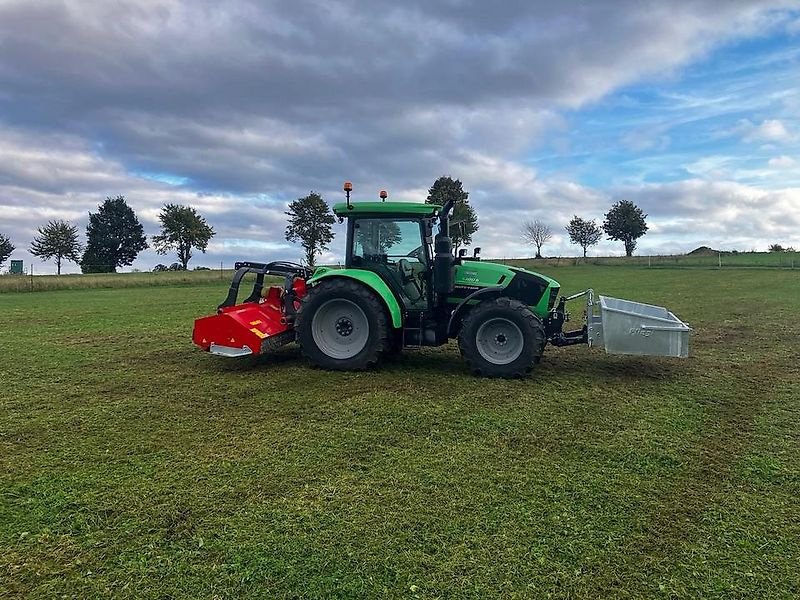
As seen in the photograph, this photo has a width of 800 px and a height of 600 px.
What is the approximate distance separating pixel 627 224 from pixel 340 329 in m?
70.2

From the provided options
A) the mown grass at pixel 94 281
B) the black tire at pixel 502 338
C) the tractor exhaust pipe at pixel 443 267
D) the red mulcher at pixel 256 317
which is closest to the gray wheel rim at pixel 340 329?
the red mulcher at pixel 256 317

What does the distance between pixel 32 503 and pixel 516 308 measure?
506cm

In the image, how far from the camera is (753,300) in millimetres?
17359

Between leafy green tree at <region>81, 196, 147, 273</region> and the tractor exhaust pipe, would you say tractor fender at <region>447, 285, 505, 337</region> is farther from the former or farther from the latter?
leafy green tree at <region>81, 196, 147, 273</region>

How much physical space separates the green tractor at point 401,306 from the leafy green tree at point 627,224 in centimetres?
6856

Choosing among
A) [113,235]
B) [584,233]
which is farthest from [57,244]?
[584,233]

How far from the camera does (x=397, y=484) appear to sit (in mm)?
4051

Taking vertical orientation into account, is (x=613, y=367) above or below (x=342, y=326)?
below

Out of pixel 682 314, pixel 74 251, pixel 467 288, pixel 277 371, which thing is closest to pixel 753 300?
pixel 682 314

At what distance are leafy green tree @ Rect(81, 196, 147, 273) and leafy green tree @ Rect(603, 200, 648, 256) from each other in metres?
55.6

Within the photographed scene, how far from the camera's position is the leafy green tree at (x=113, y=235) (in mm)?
62719

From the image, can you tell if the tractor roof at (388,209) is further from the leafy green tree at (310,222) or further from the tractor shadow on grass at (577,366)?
the leafy green tree at (310,222)

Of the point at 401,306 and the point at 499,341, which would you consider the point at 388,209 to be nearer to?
the point at 401,306

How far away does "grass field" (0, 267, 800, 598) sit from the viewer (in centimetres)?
301
